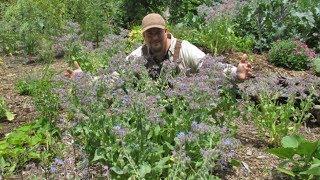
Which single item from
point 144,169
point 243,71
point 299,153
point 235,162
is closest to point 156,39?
point 243,71

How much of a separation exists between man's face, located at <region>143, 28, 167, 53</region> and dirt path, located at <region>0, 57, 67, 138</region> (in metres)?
1.67

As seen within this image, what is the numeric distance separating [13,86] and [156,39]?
3048 mm

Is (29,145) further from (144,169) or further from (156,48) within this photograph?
(144,169)

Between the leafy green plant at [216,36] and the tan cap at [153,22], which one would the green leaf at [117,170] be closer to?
the tan cap at [153,22]

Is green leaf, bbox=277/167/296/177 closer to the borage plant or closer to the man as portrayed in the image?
the borage plant

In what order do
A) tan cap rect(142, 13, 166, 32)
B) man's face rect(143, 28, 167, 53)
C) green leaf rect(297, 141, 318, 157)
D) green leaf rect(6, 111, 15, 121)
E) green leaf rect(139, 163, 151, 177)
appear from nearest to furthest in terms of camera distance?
green leaf rect(139, 163, 151, 177)
green leaf rect(297, 141, 318, 157)
tan cap rect(142, 13, 166, 32)
man's face rect(143, 28, 167, 53)
green leaf rect(6, 111, 15, 121)

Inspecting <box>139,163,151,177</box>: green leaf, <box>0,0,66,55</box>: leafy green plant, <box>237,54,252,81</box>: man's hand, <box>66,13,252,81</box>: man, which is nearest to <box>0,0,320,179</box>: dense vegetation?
<box>139,163,151,177</box>: green leaf

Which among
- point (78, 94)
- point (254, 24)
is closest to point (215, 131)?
point (78, 94)

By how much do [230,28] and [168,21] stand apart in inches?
70.2

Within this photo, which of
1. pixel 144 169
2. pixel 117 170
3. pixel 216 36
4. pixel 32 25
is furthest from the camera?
pixel 32 25

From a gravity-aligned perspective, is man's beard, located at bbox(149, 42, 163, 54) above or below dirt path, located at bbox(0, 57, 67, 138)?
above

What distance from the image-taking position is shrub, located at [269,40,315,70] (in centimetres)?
845

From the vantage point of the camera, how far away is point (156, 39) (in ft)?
17.0

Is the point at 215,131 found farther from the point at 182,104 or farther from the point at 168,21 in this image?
the point at 168,21
